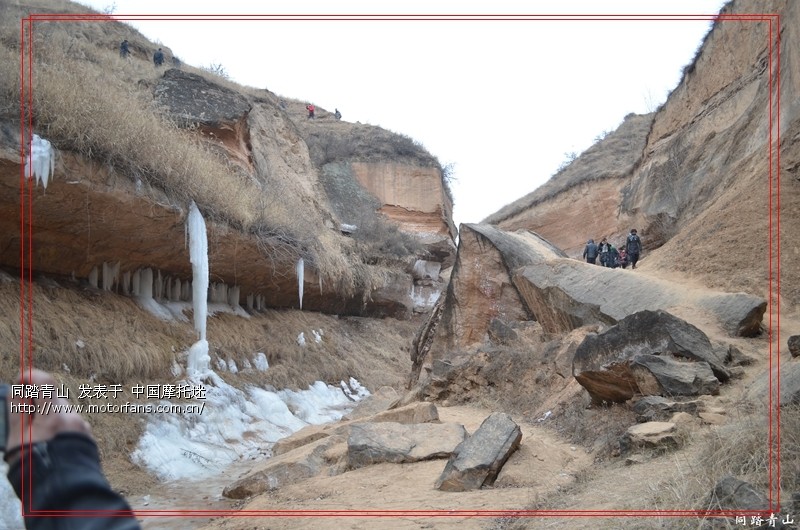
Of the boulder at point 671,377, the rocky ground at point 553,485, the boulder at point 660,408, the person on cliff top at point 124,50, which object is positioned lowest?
the rocky ground at point 553,485

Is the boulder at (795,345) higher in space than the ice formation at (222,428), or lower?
higher

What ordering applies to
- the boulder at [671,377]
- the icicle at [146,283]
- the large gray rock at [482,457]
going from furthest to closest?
1. the icicle at [146,283]
2. the boulder at [671,377]
3. the large gray rock at [482,457]

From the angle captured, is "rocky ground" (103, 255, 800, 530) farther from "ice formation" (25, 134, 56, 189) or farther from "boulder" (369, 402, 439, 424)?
"ice formation" (25, 134, 56, 189)

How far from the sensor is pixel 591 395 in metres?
6.67

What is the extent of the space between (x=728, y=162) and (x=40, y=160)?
11.4 metres

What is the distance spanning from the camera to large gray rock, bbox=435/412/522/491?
191 inches

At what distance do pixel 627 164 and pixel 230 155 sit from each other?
1777 centimetres

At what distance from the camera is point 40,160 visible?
8.05 m

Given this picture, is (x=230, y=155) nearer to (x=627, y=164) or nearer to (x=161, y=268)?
(x=161, y=268)

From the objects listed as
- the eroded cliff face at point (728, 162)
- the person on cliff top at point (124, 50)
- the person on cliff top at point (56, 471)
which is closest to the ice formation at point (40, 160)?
the person on cliff top at point (56, 471)

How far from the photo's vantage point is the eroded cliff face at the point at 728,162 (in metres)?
8.64

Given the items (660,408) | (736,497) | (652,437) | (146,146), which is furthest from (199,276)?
(736,497)

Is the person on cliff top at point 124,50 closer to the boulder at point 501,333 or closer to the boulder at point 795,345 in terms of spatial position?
the boulder at point 501,333

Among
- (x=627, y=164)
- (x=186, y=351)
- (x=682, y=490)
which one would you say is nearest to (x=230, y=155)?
(x=186, y=351)
